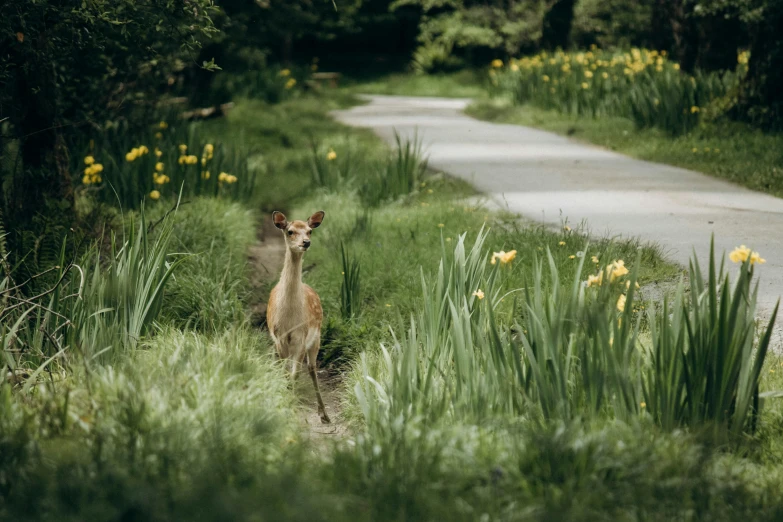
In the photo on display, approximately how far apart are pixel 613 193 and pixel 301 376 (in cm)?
487

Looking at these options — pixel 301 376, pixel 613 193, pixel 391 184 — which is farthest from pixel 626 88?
pixel 301 376

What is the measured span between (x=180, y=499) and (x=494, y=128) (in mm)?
14612

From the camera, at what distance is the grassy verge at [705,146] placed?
10789 mm

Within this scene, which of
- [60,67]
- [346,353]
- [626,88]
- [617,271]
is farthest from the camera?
[626,88]

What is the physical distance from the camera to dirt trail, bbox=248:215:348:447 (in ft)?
17.6

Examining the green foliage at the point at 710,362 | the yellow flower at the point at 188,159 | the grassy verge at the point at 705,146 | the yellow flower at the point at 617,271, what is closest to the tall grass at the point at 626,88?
the grassy verge at the point at 705,146

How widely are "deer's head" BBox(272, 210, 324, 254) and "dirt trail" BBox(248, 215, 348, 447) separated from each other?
2.78 feet

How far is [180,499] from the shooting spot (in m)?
3.09

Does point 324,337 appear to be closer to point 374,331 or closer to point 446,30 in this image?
point 374,331

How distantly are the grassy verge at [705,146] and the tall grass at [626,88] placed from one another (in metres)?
0.25

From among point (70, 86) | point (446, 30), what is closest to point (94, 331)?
point (70, 86)

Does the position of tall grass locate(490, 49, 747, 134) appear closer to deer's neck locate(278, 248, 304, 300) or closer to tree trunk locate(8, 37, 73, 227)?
tree trunk locate(8, 37, 73, 227)

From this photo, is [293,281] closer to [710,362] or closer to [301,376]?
[301,376]

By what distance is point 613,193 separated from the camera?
32.7 feet
